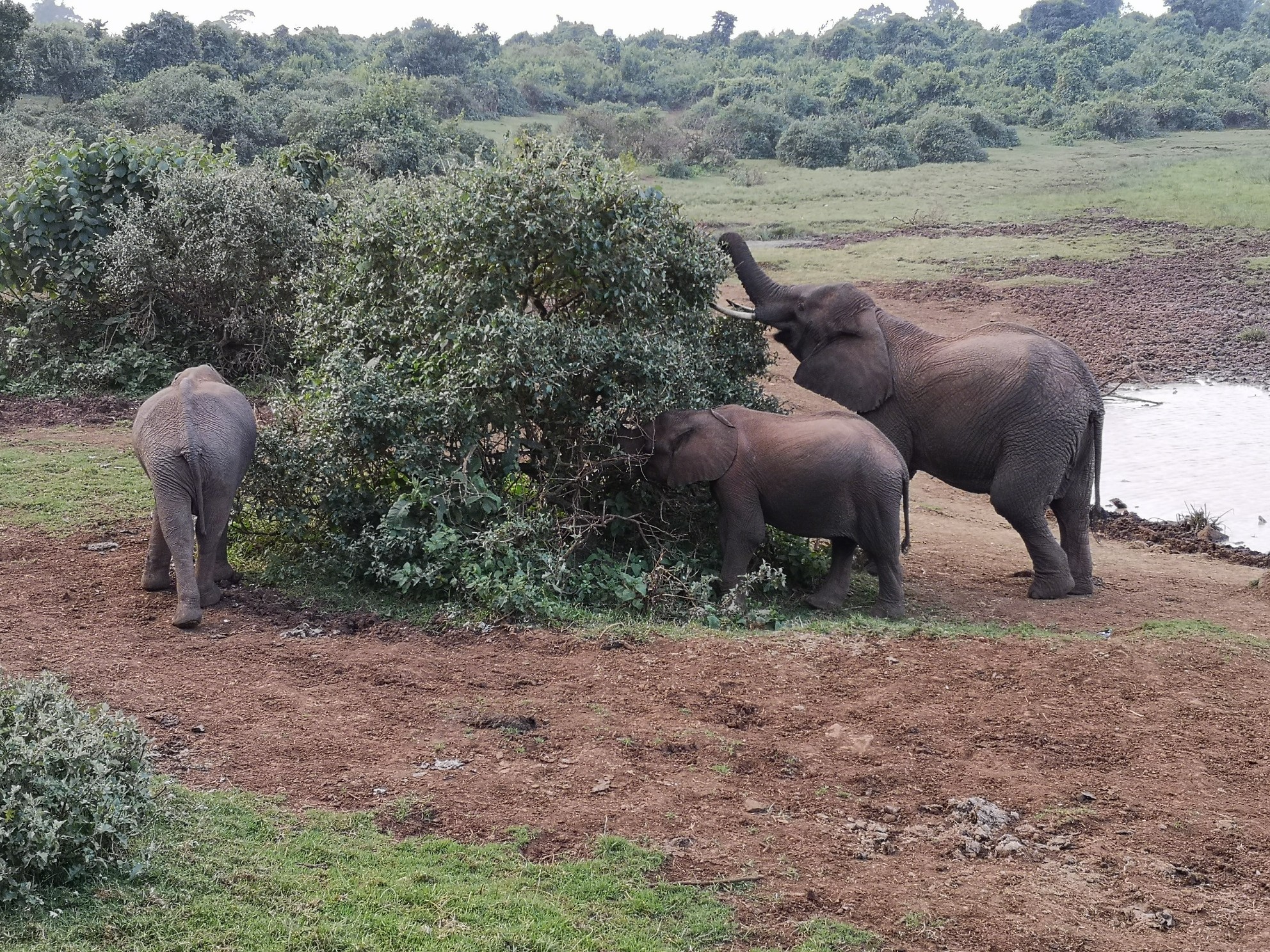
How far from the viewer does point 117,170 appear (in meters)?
15.0

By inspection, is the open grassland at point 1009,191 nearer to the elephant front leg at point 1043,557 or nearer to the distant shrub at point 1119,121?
the distant shrub at point 1119,121

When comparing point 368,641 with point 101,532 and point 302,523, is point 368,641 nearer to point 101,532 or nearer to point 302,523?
point 302,523

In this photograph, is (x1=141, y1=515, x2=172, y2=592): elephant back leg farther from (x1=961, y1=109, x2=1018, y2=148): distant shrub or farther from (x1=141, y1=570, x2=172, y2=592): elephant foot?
(x1=961, y1=109, x2=1018, y2=148): distant shrub

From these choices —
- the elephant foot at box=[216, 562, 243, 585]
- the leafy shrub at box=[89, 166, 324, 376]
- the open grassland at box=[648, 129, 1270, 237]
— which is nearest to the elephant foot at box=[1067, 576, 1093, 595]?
the elephant foot at box=[216, 562, 243, 585]

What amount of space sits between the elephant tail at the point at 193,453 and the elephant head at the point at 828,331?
4.20 metres

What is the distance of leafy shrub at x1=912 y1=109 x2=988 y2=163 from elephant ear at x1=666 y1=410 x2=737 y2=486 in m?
33.5

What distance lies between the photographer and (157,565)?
26.9 feet

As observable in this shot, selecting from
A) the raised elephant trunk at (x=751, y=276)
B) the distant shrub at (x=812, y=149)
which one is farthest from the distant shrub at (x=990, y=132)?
the raised elephant trunk at (x=751, y=276)

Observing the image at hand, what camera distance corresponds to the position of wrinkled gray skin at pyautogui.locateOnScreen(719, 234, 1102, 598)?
976 cm

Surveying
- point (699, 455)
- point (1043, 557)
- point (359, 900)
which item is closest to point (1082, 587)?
point (1043, 557)

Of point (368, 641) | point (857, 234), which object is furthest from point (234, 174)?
point (857, 234)

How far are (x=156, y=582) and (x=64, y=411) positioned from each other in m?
6.32

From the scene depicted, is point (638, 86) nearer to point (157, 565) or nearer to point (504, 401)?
point (504, 401)

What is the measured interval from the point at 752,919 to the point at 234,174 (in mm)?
11887
